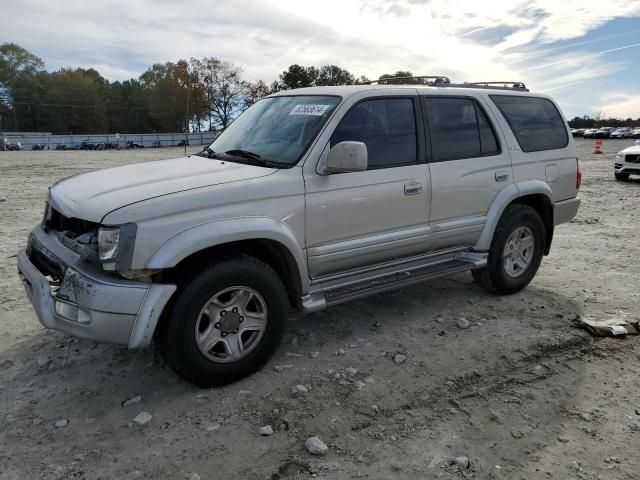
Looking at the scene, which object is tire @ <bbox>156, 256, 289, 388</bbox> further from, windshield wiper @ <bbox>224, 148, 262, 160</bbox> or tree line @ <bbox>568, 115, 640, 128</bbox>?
tree line @ <bbox>568, 115, 640, 128</bbox>

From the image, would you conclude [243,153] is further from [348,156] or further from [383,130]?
[383,130]

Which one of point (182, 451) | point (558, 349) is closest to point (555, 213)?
point (558, 349)

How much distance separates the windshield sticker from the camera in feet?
12.8

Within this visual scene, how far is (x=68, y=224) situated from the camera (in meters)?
3.54

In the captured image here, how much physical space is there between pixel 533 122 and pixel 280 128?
8.81 feet

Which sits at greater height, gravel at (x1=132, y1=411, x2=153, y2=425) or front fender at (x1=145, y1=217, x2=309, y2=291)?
front fender at (x1=145, y1=217, x2=309, y2=291)

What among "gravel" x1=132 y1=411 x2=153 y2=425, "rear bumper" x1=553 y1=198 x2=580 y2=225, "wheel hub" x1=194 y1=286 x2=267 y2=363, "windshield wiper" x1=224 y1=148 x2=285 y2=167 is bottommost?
"gravel" x1=132 y1=411 x2=153 y2=425

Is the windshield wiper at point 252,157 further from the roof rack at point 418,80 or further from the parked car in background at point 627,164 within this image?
the parked car in background at point 627,164

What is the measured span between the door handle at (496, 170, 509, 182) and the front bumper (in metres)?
3.12

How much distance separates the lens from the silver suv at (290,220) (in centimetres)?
303

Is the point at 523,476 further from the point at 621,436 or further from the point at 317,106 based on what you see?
the point at 317,106

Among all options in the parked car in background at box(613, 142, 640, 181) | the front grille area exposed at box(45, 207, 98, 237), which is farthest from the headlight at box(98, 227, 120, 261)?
the parked car in background at box(613, 142, 640, 181)

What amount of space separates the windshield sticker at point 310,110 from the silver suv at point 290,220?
2cm

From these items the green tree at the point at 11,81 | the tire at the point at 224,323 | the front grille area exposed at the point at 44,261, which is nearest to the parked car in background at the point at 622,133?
the tire at the point at 224,323
